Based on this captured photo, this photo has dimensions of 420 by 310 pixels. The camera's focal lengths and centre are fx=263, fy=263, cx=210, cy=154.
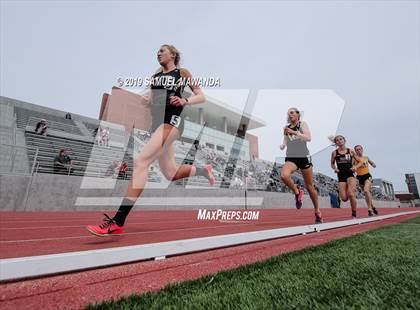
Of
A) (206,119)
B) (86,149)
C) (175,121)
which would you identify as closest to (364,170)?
(175,121)

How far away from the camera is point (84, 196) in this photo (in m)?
9.80

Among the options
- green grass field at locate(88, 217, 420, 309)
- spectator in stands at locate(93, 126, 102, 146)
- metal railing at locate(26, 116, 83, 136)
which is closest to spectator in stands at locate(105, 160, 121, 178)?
spectator in stands at locate(93, 126, 102, 146)

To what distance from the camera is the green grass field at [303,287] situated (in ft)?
3.52

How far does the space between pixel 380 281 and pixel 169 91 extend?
2.49 meters

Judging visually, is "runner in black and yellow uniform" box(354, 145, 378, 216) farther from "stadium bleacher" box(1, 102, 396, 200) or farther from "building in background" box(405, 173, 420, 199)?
"building in background" box(405, 173, 420, 199)

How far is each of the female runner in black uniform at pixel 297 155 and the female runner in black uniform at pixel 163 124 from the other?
2.23m

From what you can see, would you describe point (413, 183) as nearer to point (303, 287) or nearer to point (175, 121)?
point (175, 121)

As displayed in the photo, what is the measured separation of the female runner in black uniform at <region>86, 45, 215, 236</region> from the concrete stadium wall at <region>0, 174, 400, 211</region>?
722 centimetres

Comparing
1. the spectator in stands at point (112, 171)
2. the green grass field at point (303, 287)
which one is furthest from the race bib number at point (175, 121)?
the spectator in stands at point (112, 171)

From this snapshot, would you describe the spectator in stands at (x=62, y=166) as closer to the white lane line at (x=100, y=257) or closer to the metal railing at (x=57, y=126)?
the metal railing at (x=57, y=126)

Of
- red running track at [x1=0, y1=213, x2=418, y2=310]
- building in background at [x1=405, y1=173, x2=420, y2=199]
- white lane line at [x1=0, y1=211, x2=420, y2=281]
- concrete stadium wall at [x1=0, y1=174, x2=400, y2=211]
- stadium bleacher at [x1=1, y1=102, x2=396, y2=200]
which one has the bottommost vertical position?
red running track at [x1=0, y1=213, x2=418, y2=310]

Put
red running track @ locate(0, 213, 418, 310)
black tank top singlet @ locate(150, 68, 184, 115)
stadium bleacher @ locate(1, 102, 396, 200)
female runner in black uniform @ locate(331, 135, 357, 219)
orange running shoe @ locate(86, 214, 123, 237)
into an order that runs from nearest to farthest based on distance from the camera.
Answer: red running track @ locate(0, 213, 418, 310), orange running shoe @ locate(86, 214, 123, 237), black tank top singlet @ locate(150, 68, 184, 115), female runner in black uniform @ locate(331, 135, 357, 219), stadium bleacher @ locate(1, 102, 396, 200)

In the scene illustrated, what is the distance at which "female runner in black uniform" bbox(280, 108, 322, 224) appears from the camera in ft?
15.1

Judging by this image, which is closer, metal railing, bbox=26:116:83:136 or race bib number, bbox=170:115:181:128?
race bib number, bbox=170:115:181:128
